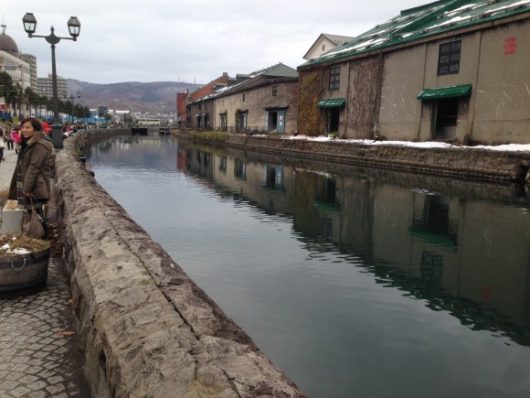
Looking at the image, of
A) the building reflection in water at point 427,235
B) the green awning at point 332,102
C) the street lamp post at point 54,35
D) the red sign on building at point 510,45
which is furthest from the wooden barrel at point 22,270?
the green awning at point 332,102

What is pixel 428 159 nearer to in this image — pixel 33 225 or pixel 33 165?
pixel 33 165

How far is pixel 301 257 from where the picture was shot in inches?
369

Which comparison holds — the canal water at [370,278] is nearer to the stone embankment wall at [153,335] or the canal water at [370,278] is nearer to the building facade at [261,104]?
the stone embankment wall at [153,335]

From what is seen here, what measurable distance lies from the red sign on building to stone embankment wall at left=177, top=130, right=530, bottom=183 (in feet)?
18.8

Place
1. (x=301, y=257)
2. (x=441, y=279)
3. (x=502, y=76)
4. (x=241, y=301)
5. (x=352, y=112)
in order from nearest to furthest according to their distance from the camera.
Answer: (x=241, y=301) → (x=441, y=279) → (x=301, y=257) → (x=502, y=76) → (x=352, y=112)

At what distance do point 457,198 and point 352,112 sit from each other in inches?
848

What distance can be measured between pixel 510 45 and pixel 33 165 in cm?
2409

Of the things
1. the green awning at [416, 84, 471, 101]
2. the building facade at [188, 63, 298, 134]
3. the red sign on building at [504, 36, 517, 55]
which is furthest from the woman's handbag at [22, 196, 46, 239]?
the building facade at [188, 63, 298, 134]

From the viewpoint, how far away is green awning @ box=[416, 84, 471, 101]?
2600 centimetres

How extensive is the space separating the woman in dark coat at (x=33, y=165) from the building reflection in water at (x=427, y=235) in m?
5.61

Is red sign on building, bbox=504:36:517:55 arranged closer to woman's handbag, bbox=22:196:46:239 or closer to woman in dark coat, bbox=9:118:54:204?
woman in dark coat, bbox=9:118:54:204

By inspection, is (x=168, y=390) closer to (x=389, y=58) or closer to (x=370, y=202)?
(x=370, y=202)

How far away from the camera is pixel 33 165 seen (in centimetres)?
692

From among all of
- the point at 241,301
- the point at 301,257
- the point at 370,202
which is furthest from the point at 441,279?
the point at 370,202
